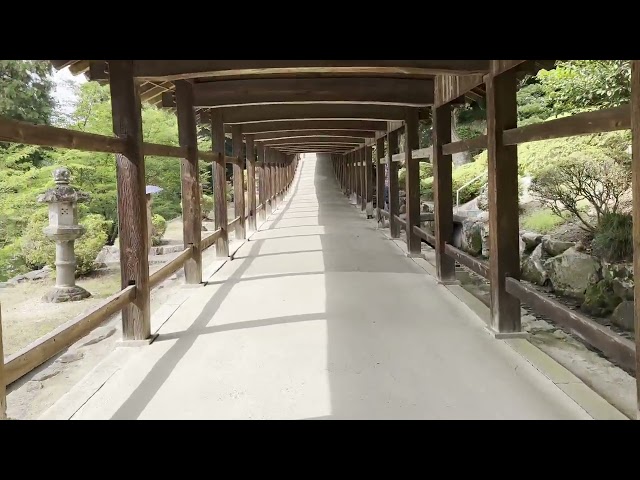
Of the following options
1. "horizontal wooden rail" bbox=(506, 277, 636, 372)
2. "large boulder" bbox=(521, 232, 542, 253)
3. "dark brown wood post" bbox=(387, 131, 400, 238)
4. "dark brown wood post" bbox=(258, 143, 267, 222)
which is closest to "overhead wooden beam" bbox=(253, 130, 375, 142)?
"dark brown wood post" bbox=(258, 143, 267, 222)

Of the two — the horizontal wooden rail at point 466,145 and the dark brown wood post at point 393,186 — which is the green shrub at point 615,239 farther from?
the dark brown wood post at point 393,186

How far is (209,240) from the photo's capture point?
7.75 meters

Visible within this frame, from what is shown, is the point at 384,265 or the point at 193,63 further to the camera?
the point at 384,265

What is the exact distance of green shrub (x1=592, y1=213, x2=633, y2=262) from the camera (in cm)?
709

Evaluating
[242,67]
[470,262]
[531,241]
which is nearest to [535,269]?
[531,241]

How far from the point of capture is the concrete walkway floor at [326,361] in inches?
124

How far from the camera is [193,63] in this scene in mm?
4426

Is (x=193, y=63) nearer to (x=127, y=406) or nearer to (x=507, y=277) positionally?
(x=127, y=406)

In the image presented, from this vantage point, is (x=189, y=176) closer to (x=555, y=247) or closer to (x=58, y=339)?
(x=58, y=339)

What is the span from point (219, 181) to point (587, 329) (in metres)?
6.41
